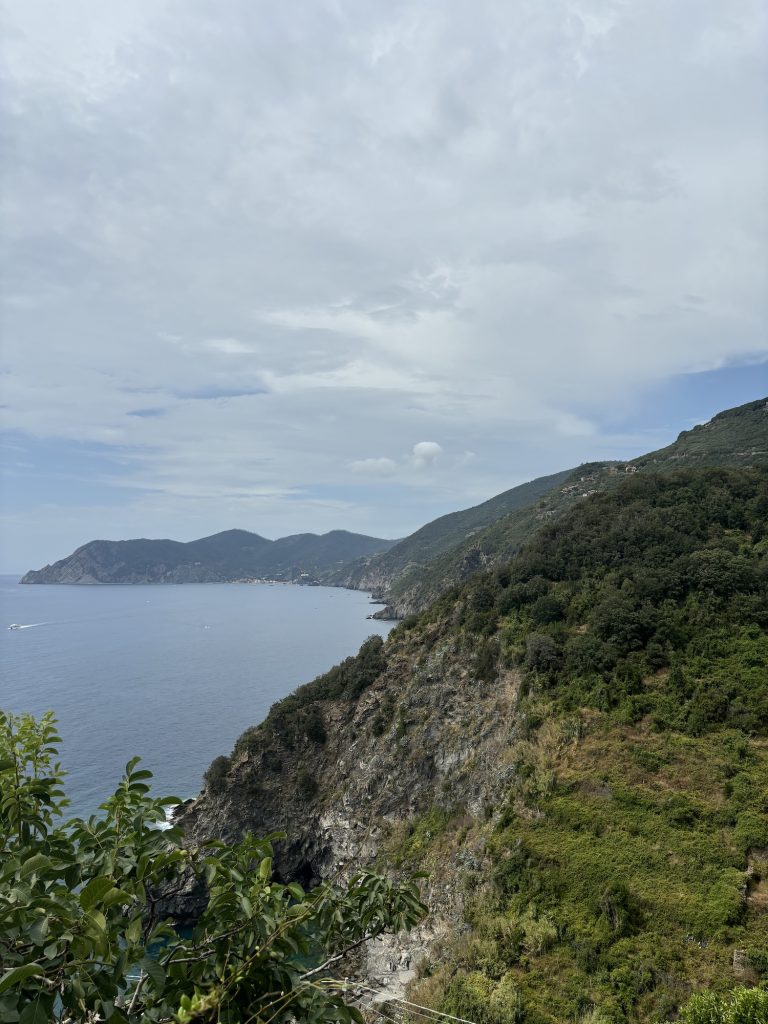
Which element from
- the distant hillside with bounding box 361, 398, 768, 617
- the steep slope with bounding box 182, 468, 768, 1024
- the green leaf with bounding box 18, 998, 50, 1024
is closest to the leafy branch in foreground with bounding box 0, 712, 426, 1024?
the green leaf with bounding box 18, 998, 50, 1024

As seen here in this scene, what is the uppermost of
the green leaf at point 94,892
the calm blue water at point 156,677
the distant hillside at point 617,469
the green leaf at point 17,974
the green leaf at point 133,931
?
the distant hillside at point 617,469

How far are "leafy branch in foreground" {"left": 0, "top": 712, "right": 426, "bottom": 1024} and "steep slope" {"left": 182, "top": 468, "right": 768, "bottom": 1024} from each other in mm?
17727

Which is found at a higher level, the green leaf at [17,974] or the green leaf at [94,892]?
the green leaf at [94,892]

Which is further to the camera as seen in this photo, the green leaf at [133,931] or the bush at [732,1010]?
the bush at [732,1010]

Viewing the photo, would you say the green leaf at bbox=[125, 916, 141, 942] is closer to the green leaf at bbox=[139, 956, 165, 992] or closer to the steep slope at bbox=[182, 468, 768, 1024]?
the green leaf at bbox=[139, 956, 165, 992]

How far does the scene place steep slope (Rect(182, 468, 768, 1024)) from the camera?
1842 centimetres

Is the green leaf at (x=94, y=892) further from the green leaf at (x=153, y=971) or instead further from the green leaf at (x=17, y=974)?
the green leaf at (x=153, y=971)

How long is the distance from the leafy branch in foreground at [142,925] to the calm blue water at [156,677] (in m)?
21.5

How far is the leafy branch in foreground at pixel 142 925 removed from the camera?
2943 millimetres

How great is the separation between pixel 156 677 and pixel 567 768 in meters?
73.1

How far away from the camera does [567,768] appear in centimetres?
2597

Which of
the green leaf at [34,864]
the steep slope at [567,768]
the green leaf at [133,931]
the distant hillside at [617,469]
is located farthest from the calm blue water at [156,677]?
the distant hillside at [617,469]

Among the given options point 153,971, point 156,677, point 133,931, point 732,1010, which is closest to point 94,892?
point 133,931

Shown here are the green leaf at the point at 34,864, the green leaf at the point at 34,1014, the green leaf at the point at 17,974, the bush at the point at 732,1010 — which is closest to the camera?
the green leaf at the point at 17,974
